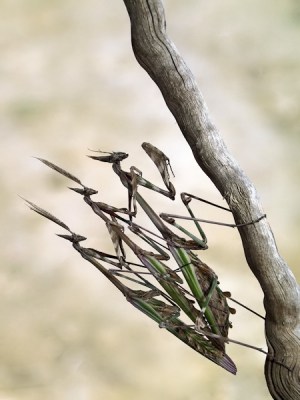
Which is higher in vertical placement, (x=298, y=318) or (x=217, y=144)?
(x=217, y=144)

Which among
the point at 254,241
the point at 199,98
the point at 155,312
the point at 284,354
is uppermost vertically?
the point at 199,98

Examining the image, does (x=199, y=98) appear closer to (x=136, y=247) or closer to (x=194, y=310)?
(x=136, y=247)

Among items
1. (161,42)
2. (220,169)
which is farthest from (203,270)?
(161,42)
